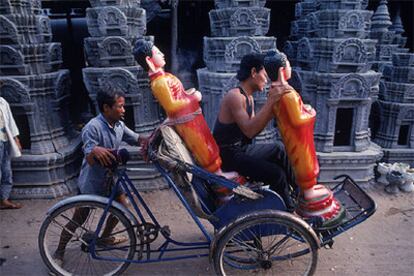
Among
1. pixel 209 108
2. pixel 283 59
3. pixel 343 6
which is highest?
pixel 343 6

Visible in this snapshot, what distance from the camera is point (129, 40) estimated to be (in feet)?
16.1

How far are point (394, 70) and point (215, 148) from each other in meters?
4.48

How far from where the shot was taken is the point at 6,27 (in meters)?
4.65

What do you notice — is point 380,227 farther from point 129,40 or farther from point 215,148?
point 129,40

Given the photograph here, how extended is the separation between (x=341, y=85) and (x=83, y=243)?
13.4ft

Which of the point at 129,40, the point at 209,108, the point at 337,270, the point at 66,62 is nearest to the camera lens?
the point at 337,270

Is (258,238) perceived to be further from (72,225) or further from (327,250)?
(72,225)

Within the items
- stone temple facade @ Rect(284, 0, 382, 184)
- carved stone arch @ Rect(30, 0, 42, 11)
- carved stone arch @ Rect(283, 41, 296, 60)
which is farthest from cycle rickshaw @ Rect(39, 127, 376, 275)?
carved stone arch @ Rect(283, 41, 296, 60)

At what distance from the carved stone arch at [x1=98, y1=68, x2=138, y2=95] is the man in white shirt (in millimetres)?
1284

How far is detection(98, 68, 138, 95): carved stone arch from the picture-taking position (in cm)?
485

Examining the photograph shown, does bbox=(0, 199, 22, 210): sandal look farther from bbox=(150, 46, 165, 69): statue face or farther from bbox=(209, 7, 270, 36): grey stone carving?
bbox=(209, 7, 270, 36): grey stone carving

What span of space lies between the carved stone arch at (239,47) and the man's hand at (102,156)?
280cm

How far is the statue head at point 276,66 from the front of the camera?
2594 millimetres

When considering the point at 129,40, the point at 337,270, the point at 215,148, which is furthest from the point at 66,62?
the point at 337,270
